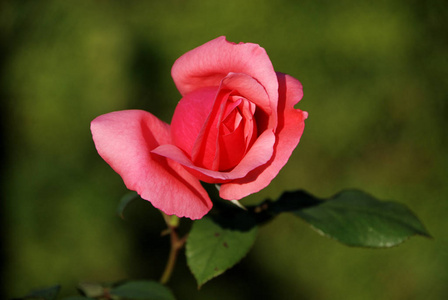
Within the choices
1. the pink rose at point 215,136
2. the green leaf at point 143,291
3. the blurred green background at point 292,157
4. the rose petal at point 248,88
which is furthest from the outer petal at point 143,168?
the blurred green background at point 292,157

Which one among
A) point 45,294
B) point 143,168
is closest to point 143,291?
point 45,294

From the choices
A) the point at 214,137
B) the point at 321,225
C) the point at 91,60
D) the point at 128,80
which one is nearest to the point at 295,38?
the point at 128,80

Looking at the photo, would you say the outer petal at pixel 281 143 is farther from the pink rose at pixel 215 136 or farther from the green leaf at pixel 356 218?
the green leaf at pixel 356 218

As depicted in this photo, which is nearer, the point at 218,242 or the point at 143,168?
the point at 143,168

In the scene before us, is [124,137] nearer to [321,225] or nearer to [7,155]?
[321,225]

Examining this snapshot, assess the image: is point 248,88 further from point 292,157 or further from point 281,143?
point 292,157

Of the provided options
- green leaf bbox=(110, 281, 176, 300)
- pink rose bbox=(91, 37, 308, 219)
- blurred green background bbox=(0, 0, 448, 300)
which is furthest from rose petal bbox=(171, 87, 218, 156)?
blurred green background bbox=(0, 0, 448, 300)
